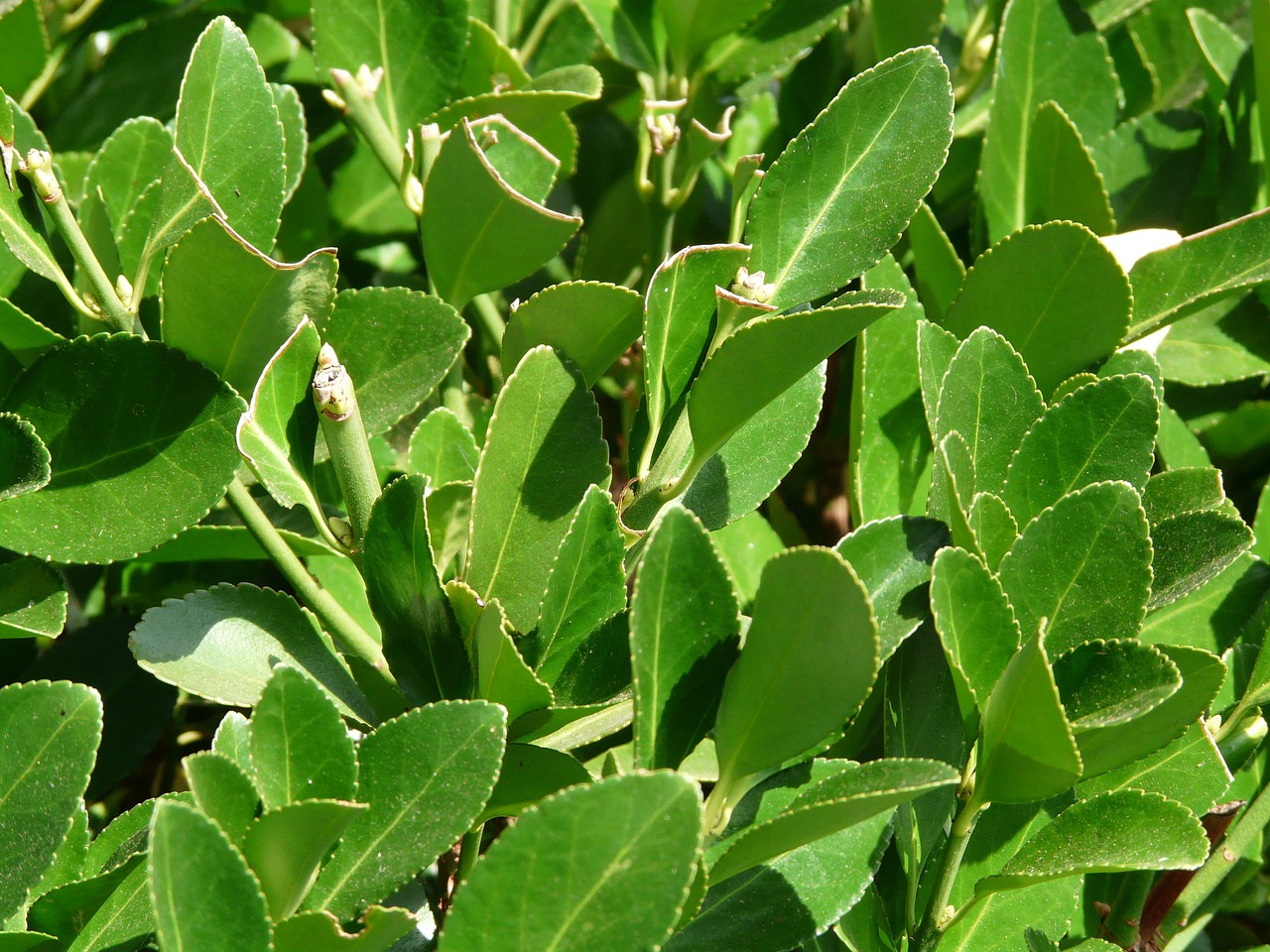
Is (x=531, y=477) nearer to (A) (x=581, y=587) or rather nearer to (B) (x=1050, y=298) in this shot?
(A) (x=581, y=587)

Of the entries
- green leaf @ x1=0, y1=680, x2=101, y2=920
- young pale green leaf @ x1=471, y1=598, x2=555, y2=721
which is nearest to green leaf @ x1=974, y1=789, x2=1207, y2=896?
young pale green leaf @ x1=471, y1=598, x2=555, y2=721

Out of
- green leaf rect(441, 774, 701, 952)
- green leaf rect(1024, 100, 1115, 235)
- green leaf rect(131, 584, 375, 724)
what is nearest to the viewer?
green leaf rect(441, 774, 701, 952)

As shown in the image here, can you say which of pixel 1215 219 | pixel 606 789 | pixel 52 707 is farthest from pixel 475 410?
pixel 1215 219

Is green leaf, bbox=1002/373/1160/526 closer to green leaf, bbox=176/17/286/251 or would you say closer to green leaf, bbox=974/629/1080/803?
green leaf, bbox=974/629/1080/803

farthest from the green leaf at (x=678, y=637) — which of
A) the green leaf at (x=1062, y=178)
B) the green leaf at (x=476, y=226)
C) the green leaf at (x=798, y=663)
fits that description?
the green leaf at (x=1062, y=178)

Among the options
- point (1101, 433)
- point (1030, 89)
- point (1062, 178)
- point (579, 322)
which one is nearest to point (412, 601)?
point (579, 322)

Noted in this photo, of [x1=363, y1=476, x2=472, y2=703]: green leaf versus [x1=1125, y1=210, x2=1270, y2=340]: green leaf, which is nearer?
[x1=363, y1=476, x2=472, y2=703]: green leaf

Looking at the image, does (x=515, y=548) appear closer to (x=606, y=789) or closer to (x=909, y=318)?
(x=606, y=789)
